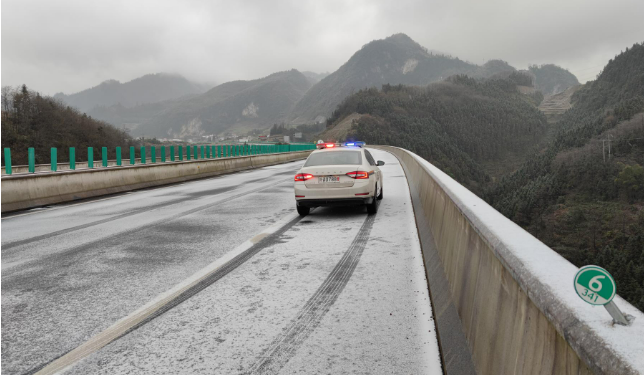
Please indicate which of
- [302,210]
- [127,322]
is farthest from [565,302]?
[302,210]

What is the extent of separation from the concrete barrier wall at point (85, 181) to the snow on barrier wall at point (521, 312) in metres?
12.1

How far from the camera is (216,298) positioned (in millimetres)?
5238

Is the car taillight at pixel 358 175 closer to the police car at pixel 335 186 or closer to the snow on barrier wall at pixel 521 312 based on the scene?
the police car at pixel 335 186

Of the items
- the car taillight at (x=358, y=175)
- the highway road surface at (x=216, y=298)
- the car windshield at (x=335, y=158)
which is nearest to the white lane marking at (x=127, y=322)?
the highway road surface at (x=216, y=298)

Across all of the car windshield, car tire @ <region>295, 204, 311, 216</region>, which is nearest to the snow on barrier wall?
car tire @ <region>295, 204, 311, 216</region>

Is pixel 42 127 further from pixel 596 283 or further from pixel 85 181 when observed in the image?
pixel 596 283

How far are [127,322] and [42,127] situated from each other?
8417cm

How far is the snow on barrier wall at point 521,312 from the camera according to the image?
5.25ft

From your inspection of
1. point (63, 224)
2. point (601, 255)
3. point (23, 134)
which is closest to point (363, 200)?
point (63, 224)

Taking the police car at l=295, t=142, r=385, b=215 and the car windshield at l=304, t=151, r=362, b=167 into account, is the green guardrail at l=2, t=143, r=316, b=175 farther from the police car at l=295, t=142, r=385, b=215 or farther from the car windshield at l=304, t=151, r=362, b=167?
the police car at l=295, t=142, r=385, b=215

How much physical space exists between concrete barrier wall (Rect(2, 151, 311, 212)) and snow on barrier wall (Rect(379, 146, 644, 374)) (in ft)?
39.5

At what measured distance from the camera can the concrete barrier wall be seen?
→ 13.0 meters

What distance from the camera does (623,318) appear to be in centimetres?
162

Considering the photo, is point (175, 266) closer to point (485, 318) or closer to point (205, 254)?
point (205, 254)
